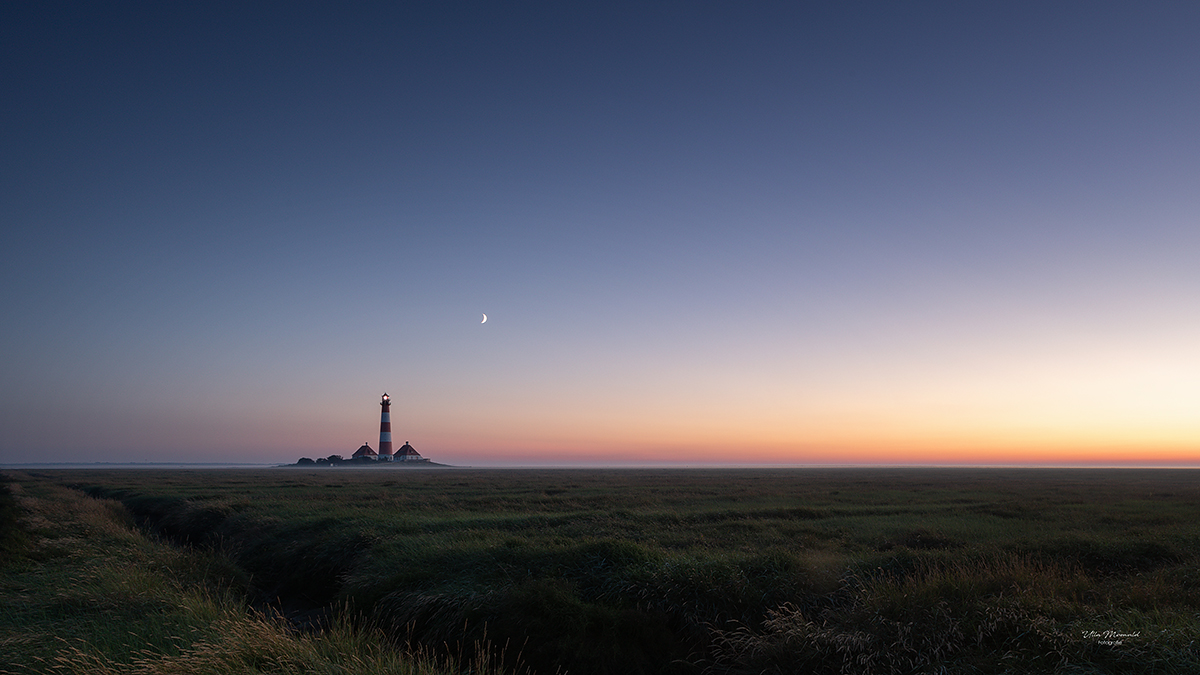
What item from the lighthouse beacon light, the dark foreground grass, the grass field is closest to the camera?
the dark foreground grass

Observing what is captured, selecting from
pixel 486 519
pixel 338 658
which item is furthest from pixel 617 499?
pixel 338 658

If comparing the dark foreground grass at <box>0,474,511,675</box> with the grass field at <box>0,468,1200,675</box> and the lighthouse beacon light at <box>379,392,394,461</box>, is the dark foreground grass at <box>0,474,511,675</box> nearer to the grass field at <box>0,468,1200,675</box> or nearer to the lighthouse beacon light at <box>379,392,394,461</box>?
the grass field at <box>0,468,1200,675</box>

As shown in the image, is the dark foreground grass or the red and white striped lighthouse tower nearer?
the dark foreground grass

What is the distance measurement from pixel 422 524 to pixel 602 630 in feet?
44.2

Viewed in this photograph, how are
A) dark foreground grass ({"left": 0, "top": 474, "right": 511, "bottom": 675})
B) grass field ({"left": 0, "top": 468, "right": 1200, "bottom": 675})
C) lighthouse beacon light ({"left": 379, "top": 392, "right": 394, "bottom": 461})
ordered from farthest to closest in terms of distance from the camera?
lighthouse beacon light ({"left": 379, "top": 392, "right": 394, "bottom": 461}) < grass field ({"left": 0, "top": 468, "right": 1200, "bottom": 675}) < dark foreground grass ({"left": 0, "top": 474, "right": 511, "bottom": 675})

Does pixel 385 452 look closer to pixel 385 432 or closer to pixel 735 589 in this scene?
pixel 385 432

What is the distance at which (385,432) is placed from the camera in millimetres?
156375

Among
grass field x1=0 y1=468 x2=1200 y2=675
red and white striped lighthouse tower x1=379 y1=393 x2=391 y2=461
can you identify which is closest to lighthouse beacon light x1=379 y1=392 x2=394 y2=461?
red and white striped lighthouse tower x1=379 y1=393 x2=391 y2=461

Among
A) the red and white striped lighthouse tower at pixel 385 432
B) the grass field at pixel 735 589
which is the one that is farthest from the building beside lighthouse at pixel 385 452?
the grass field at pixel 735 589

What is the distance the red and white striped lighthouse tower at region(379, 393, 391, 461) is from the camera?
152 metres

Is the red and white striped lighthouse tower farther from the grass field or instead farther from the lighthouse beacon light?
the grass field

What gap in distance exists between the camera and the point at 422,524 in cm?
2338

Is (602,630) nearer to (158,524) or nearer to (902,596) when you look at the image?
(902,596)

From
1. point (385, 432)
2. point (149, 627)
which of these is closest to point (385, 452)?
point (385, 432)
